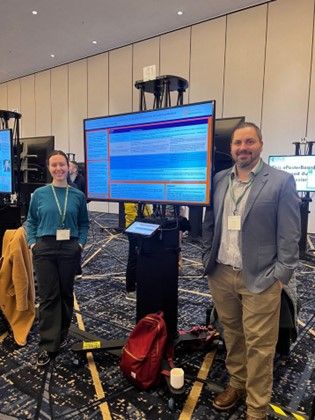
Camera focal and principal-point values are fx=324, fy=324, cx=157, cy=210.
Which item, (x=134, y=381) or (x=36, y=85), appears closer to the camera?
(x=134, y=381)

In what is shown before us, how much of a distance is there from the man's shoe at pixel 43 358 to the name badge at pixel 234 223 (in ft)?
5.27

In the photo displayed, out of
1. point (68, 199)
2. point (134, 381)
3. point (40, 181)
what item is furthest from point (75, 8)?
point (134, 381)

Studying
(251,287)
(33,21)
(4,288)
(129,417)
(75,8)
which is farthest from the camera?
(33,21)

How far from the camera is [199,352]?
8.04ft

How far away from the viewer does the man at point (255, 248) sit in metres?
1.60

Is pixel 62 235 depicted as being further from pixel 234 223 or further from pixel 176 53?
pixel 176 53

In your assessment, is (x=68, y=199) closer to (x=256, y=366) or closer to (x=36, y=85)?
(x=256, y=366)

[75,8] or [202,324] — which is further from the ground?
[75,8]

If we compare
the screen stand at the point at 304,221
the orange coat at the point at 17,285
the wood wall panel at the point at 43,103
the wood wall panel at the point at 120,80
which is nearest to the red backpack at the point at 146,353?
the orange coat at the point at 17,285

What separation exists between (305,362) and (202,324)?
0.90 metres

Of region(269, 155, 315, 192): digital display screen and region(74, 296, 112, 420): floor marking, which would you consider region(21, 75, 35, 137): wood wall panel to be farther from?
region(74, 296, 112, 420): floor marking

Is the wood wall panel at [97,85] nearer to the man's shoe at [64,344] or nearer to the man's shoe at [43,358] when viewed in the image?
the man's shoe at [64,344]

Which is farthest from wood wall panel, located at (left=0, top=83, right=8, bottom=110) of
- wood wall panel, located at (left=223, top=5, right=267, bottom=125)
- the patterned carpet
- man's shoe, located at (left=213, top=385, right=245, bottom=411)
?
man's shoe, located at (left=213, top=385, right=245, bottom=411)

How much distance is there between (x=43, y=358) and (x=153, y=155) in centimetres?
162
